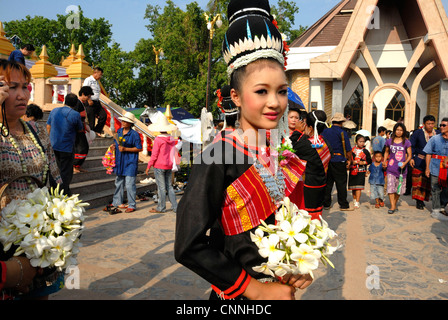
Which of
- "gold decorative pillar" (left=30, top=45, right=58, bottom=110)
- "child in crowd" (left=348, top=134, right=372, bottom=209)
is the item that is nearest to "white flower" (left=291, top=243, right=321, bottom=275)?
"child in crowd" (left=348, top=134, right=372, bottom=209)

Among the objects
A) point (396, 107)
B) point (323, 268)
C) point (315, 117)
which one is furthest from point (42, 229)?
point (396, 107)

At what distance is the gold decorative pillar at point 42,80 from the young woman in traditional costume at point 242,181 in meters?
11.9

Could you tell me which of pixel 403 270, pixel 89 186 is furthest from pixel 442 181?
pixel 89 186

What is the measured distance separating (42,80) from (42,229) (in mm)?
11619

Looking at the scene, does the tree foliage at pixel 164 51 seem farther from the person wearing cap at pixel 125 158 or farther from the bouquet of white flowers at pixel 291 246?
the bouquet of white flowers at pixel 291 246

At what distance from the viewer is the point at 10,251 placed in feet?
6.46

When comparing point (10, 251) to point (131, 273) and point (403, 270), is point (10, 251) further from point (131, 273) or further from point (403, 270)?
point (403, 270)

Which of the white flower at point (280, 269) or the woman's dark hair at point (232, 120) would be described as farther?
the woman's dark hair at point (232, 120)

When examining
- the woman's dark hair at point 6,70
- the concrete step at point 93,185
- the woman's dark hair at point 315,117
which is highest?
the woman's dark hair at point 315,117

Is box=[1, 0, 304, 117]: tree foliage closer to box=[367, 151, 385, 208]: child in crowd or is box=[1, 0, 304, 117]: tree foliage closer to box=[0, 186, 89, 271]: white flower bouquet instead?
box=[367, 151, 385, 208]: child in crowd

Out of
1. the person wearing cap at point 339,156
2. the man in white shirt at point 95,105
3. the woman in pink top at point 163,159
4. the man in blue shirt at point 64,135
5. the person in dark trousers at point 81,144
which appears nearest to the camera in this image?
the man in blue shirt at point 64,135

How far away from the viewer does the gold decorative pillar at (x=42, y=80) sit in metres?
11.7

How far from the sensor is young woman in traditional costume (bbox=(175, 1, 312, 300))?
56.2 inches

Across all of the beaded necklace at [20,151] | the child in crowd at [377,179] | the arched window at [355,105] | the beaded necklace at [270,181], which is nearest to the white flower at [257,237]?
the beaded necklace at [270,181]
